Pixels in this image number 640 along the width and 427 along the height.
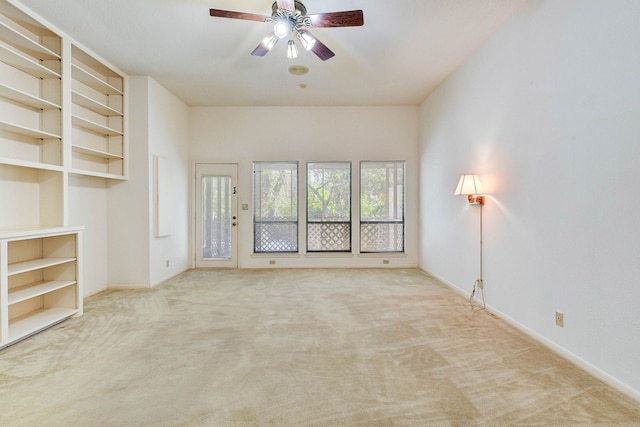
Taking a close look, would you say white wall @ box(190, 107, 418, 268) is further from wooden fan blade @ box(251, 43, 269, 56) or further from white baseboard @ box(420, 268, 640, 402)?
Answer: white baseboard @ box(420, 268, 640, 402)

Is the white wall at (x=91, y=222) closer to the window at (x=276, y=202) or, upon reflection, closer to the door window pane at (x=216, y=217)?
the door window pane at (x=216, y=217)

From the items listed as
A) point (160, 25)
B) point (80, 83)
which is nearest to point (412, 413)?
point (160, 25)

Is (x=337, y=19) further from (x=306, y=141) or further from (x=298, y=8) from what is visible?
(x=306, y=141)

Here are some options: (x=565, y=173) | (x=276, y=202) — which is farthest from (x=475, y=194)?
(x=276, y=202)

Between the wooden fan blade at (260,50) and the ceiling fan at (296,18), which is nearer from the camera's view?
the ceiling fan at (296,18)

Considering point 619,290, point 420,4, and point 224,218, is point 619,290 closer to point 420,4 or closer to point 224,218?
point 420,4

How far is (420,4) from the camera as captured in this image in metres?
2.67

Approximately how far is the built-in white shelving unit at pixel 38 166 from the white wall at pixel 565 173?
14.2 ft

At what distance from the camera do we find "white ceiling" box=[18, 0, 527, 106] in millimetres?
2730

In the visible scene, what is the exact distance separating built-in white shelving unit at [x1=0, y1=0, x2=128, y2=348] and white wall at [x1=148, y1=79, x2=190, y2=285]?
0.93 meters

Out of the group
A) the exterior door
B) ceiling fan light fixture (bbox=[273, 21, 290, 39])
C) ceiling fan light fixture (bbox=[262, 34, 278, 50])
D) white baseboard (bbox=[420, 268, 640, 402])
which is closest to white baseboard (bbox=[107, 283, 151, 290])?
the exterior door

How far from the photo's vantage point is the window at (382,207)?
5.61 metres

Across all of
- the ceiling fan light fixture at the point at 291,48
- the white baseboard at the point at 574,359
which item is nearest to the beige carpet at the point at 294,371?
the white baseboard at the point at 574,359

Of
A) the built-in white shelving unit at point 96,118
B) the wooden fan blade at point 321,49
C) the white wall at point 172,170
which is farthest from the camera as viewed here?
the white wall at point 172,170
